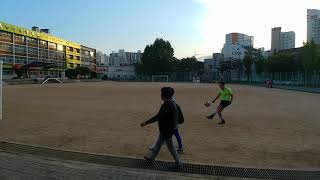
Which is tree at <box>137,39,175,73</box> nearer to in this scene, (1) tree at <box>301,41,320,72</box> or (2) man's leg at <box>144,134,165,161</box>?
(1) tree at <box>301,41,320,72</box>

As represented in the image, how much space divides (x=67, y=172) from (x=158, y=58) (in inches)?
4563

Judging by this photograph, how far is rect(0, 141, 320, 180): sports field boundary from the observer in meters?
6.87

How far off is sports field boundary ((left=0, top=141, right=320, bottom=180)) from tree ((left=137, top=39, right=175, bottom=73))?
114072 mm

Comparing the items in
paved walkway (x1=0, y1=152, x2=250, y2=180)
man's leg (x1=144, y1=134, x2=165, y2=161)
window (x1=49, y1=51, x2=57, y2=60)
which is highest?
window (x1=49, y1=51, x2=57, y2=60)

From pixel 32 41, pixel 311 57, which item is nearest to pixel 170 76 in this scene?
pixel 32 41

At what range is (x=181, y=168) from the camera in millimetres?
7184

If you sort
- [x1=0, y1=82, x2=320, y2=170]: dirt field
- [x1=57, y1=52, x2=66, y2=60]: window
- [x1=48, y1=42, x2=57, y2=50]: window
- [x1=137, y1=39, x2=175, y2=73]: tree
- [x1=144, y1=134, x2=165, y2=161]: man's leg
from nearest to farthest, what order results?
[x1=144, y1=134, x2=165, y2=161]: man's leg < [x1=0, y1=82, x2=320, y2=170]: dirt field < [x1=48, y1=42, x2=57, y2=50]: window < [x1=137, y1=39, x2=175, y2=73]: tree < [x1=57, y1=52, x2=66, y2=60]: window

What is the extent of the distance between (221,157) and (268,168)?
1.15m

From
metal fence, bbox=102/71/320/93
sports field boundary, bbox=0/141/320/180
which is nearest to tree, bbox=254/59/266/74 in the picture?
metal fence, bbox=102/71/320/93

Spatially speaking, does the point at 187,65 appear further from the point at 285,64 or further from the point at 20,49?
the point at 285,64

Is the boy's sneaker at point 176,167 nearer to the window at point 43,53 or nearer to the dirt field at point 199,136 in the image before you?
the dirt field at point 199,136

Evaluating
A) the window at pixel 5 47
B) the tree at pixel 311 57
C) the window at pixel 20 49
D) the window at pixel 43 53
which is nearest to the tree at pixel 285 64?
the tree at pixel 311 57

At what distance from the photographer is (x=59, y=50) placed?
126812 millimetres

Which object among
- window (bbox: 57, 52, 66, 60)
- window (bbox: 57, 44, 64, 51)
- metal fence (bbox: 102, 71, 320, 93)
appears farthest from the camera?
window (bbox: 57, 44, 64, 51)
